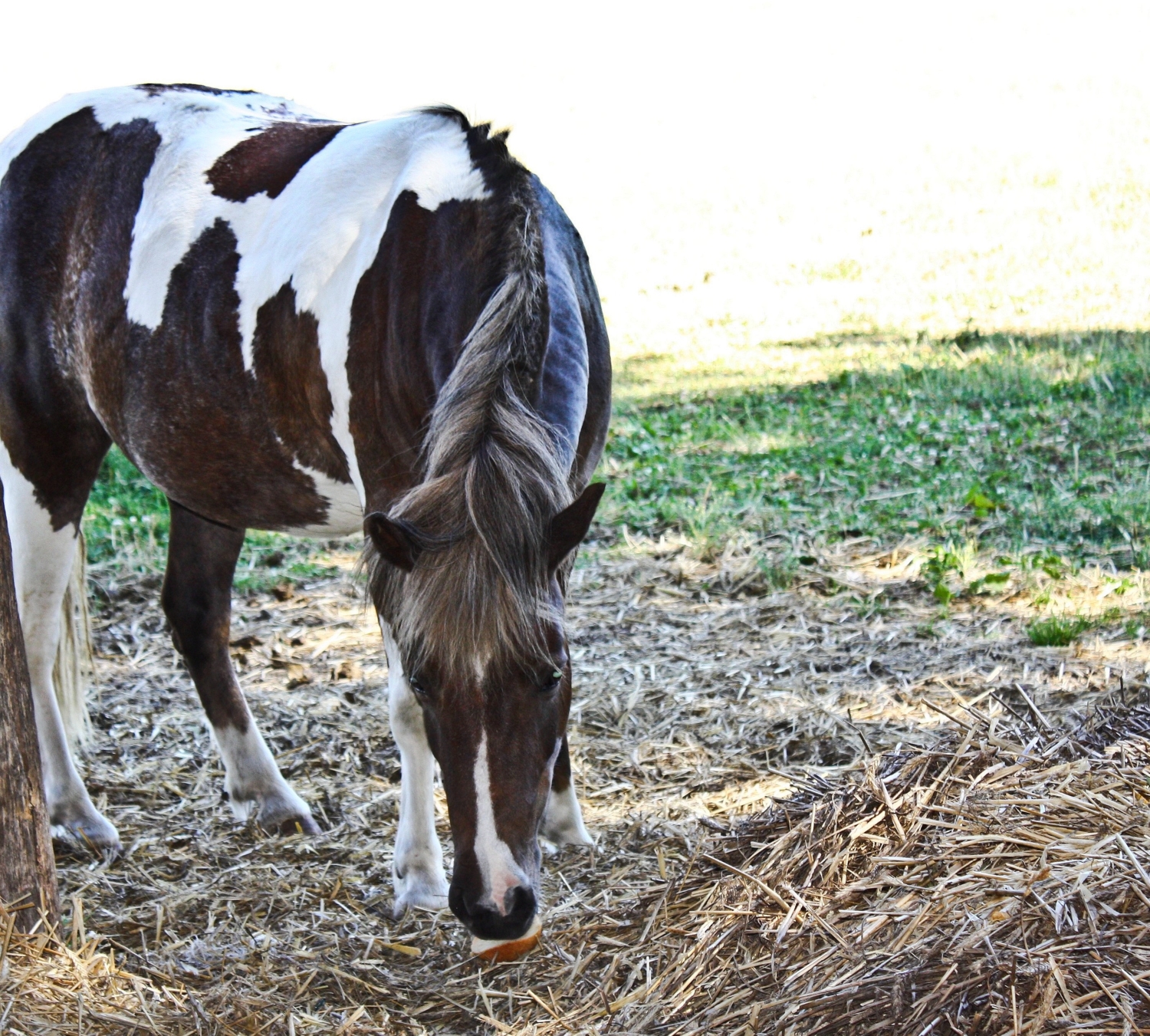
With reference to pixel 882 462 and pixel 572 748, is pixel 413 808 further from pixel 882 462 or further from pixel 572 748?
pixel 882 462

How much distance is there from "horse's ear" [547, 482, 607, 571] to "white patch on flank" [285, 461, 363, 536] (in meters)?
1.01

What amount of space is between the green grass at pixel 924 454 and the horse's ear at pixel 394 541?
3.36m

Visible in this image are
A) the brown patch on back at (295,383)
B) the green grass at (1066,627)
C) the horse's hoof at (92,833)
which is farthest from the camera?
the green grass at (1066,627)

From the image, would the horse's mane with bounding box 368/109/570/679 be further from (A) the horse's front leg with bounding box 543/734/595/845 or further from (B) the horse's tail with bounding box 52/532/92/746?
(B) the horse's tail with bounding box 52/532/92/746

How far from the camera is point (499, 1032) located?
230 cm

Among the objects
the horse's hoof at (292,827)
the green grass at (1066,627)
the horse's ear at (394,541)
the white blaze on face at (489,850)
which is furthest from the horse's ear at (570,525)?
the green grass at (1066,627)

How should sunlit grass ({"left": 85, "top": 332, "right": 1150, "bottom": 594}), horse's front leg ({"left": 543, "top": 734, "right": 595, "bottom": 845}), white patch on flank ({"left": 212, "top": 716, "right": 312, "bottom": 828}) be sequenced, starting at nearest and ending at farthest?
horse's front leg ({"left": 543, "top": 734, "right": 595, "bottom": 845}) → white patch on flank ({"left": 212, "top": 716, "right": 312, "bottom": 828}) → sunlit grass ({"left": 85, "top": 332, "right": 1150, "bottom": 594})

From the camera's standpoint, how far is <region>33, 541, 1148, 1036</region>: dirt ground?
100 inches

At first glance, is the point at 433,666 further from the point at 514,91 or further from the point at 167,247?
the point at 514,91

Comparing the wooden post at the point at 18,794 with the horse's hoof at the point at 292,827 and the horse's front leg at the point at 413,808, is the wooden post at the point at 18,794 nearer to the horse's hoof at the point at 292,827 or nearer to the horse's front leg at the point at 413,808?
the horse's front leg at the point at 413,808

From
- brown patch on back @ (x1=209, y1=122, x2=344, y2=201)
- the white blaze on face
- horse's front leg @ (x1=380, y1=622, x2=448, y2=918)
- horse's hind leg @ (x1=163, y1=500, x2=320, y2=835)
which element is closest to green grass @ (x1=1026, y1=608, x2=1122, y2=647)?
horse's front leg @ (x1=380, y1=622, x2=448, y2=918)

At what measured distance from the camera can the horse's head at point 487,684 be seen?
221 centimetres

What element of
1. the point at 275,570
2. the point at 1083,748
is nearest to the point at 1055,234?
the point at 275,570

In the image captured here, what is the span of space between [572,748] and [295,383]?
58.4 inches
